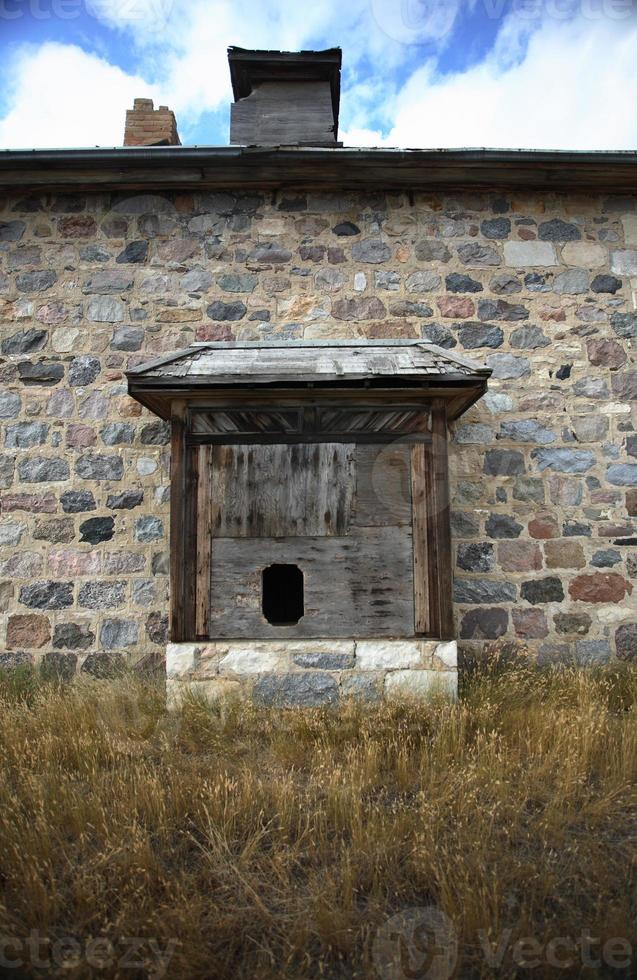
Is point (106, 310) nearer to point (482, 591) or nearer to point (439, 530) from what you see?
point (439, 530)

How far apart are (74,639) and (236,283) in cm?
360

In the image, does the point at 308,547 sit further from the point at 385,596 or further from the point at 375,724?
the point at 375,724

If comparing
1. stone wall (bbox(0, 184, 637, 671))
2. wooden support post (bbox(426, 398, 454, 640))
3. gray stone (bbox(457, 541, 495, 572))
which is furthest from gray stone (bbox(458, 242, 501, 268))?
gray stone (bbox(457, 541, 495, 572))

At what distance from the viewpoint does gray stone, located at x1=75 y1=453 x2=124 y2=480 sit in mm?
5805

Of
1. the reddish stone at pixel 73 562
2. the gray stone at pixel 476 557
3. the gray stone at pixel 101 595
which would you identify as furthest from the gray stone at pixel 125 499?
the gray stone at pixel 476 557

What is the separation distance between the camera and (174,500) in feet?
15.1

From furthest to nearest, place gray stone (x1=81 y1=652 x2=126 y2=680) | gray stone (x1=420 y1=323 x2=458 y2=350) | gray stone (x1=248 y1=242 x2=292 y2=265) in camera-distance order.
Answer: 1. gray stone (x1=248 y1=242 x2=292 y2=265)
2. gray stone (x1=420 y1=323 x2=458 y2=350)
3. gray stone (x1=81 y1=652 x2=126 y2=680)

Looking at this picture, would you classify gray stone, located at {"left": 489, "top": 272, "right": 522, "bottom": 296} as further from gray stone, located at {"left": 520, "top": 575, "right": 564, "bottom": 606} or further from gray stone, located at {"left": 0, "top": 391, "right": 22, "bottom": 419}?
gray stone, located at {"left": 0, "top": 391, "right": 22, "bottom": 419}

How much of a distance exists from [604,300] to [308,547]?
12.8ft

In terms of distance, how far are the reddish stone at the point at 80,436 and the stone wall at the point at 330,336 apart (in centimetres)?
2

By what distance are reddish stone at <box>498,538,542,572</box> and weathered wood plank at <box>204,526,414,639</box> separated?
1501 millimetres

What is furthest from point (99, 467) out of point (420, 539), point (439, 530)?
point (439, 530)

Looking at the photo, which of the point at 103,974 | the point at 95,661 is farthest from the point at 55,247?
the point at 103,974

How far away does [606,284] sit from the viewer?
20.1 ft
